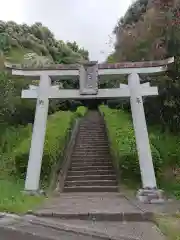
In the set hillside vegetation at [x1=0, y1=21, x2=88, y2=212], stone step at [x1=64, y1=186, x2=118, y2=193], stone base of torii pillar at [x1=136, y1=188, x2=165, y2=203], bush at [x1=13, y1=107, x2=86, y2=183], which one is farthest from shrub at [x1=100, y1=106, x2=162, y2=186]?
hillside vegetation at [x1=0, y1=21, x2=88, y2=212]

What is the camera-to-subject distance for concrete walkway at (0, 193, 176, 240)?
6.68m

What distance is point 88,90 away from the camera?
463 inches

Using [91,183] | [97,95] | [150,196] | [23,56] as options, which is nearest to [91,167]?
[91,183]

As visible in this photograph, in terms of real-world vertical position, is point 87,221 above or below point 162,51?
below

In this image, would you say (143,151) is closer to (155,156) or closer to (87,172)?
(155,156)

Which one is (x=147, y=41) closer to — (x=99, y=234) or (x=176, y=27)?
(x=176, y=27)

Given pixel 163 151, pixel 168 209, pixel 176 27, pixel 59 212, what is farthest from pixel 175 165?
pixel 59 212

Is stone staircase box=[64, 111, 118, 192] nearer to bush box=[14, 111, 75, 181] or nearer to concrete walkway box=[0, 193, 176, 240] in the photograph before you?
bush box=[14, 111, 75, 181]

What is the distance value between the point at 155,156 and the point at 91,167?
2.48m

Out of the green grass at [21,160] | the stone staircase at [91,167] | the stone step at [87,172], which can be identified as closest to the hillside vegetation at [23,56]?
the green grass at [21,160]

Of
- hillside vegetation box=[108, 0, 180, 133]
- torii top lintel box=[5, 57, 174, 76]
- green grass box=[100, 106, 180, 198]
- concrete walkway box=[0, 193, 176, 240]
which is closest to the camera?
concrete walkway box=[0, 193, 176, 240]

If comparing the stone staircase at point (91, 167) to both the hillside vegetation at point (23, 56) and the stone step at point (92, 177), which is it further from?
the hillside vegetation at point (23, 56)

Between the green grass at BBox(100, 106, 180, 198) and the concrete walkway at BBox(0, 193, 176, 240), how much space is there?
1418 millimetres

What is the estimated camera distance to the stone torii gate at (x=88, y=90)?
1138cm
